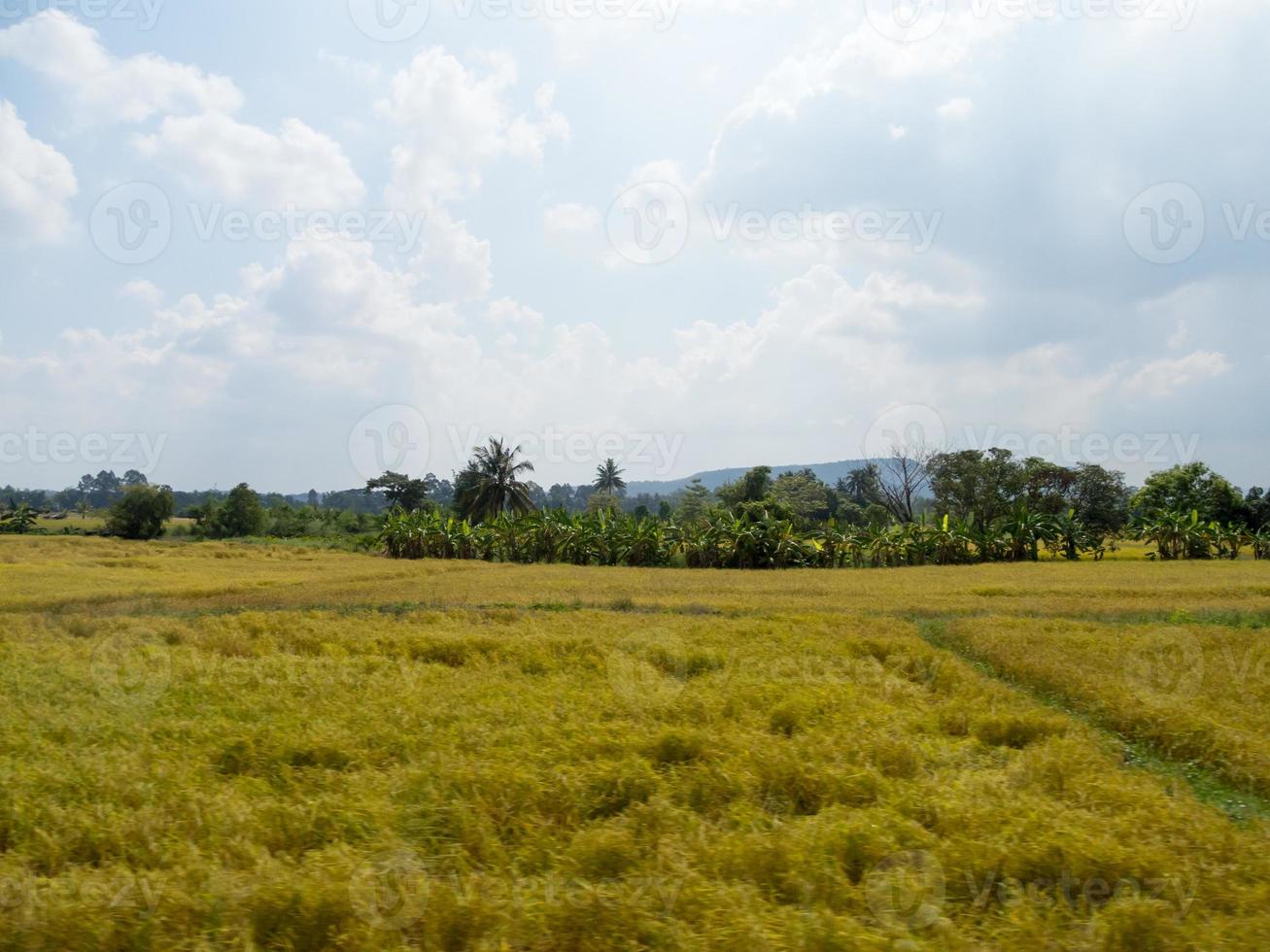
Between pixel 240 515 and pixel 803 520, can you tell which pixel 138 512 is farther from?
pixel 803 520

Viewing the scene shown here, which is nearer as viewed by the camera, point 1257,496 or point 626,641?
point 626,641

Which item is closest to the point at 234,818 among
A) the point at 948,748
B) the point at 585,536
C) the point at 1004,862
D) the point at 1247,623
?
the point at 1004,862

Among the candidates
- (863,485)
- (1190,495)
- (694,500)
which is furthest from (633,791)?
(863,485)

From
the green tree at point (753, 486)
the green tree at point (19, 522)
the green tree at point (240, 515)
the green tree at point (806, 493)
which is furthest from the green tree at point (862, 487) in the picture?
the green tree at point (19, 522)

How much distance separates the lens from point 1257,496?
38.9 m

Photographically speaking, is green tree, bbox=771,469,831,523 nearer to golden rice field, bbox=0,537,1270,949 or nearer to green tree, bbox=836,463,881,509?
green tree, bbox=836,463,881,509

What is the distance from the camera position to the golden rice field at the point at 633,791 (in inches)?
139

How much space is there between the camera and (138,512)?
150 ft

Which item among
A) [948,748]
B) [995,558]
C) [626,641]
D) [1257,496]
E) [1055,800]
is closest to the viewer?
[1055,800]

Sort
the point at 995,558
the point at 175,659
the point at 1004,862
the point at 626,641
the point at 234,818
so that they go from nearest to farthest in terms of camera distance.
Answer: the point at 1004,862
the point at 234,818
the point at 175,659
the point at 626,641
the point at 995,558

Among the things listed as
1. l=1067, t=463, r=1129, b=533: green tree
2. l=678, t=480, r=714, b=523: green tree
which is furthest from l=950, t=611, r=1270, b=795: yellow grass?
l=678, t=480, r=714, b=523: green tree

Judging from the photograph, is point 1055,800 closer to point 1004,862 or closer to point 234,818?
point 1004,862

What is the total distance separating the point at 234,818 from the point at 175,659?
5546 millimetres

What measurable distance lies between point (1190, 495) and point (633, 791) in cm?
4294
